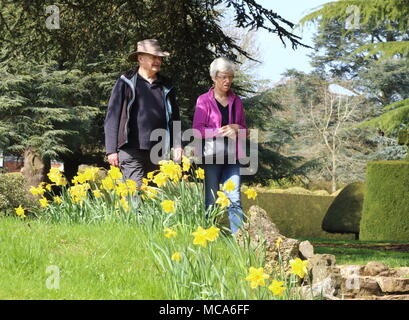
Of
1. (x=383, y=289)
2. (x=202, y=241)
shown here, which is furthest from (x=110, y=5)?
(x=202, y=241)

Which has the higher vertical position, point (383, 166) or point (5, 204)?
point (383, 166)

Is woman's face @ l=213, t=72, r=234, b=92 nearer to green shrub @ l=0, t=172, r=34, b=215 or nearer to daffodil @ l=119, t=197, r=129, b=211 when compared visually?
daffodil @ l=119, t=197, r=129, b=211

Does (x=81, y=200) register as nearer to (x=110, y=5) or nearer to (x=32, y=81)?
(x=110, y=5)

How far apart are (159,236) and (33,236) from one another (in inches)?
35.3

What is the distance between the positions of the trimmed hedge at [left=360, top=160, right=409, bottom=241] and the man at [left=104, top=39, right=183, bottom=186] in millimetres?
7558

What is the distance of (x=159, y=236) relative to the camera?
438 cm

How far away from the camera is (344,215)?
1398cm

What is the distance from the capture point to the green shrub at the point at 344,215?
1398cm

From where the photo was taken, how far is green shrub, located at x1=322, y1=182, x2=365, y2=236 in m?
14.0

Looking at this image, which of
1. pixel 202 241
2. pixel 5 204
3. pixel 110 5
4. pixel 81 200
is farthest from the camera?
pixel 5 204

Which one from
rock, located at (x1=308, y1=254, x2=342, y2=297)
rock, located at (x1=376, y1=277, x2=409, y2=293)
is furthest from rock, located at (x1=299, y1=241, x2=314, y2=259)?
rock, located at (x1=376, y1=277, x2=409, y2=293)

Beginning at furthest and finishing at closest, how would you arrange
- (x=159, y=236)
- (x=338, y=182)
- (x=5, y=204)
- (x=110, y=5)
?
(x=338, y=182)
(x=5, y=204)
(x=110, y=5)
(x=159, y=236)

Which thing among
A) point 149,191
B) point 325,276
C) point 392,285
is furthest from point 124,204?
point 392,285

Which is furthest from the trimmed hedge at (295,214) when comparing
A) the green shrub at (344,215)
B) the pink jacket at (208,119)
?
the pink jacket at (208,119)
